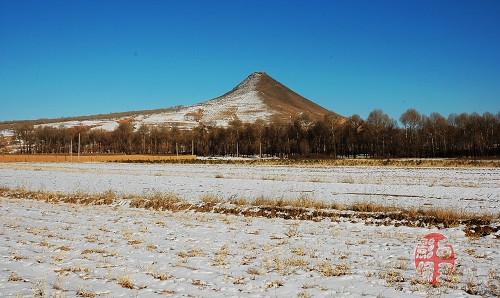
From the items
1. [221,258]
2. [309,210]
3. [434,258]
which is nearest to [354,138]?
[309,210]

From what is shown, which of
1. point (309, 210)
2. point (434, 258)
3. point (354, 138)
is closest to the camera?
point (434, 258)

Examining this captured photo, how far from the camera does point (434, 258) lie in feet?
30.1

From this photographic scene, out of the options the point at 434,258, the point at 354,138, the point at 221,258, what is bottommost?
the point at 434,258

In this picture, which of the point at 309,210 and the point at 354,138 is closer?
the point at 309,210

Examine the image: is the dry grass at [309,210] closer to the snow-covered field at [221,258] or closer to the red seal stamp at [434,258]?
the snow-covered field at [221,258]

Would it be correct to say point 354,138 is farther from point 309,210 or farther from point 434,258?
point 434,258

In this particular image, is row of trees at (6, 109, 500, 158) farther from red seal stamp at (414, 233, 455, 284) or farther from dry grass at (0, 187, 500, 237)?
red seal stamp at (414, 233, 455, 284)

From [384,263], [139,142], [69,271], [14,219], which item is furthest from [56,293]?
[139,142]

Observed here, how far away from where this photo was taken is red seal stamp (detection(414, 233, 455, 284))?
779 centimetres

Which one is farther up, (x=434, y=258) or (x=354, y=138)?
(x=354, y=138)

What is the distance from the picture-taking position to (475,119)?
10856 cm

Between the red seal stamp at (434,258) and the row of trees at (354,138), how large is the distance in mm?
87345

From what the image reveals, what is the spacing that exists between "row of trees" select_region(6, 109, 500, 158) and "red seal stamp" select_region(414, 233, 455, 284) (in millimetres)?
87345

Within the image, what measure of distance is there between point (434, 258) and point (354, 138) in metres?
105
